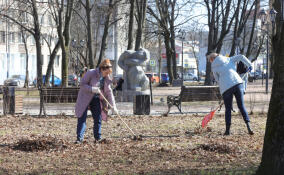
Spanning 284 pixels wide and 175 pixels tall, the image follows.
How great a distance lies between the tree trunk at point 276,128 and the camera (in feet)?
17.7

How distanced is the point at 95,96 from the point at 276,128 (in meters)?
4.25

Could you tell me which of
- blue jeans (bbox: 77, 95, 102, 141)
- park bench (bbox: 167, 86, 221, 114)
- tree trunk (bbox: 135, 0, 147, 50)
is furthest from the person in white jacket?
tree trunk (bbox: 135, 0, 147, 50)

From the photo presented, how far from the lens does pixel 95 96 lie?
9.10m

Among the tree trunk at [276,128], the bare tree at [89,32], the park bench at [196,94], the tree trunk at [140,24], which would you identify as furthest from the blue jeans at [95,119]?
the bare tree at [89,32]

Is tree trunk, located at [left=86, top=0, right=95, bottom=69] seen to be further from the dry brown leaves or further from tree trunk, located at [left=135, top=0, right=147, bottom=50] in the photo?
the dry brown leaves

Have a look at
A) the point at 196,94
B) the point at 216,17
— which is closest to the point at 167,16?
the point at 216,17

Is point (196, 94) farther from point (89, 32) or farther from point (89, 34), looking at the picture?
point (89, 34)

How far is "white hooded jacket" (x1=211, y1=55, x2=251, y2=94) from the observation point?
10.0m

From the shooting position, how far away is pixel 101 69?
8.92 metres

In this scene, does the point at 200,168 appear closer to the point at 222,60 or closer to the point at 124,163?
the point at 124,163

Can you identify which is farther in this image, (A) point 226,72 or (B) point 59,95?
(B) point 59,95

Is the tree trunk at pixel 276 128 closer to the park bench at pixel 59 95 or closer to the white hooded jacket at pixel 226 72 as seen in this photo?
the white hooded jacket at pixel 226 72

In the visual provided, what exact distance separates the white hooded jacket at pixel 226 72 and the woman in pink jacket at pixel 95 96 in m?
2.24

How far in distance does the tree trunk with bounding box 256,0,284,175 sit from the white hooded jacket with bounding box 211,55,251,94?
4.45 m
